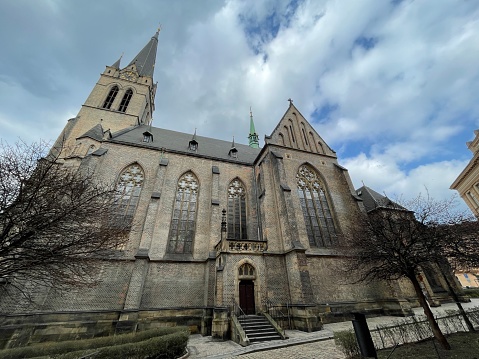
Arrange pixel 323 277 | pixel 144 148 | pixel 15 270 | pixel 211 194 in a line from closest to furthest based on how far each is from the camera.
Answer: pixel 15 270 → pixel 323 277 → pixel 211 194 → pixel 144 148

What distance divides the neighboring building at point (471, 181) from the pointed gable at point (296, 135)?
16449 millimetres

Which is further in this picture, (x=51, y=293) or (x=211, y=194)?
(x=211, y=194)

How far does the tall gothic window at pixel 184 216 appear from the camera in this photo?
1441 centimetres

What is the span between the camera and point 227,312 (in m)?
10.2

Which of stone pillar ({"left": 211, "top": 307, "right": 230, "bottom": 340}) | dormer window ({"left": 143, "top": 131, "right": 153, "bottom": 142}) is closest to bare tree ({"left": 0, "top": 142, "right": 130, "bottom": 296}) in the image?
stone pillar ({"left": 211, "top": 307, "right": 230, "bottom": 340})

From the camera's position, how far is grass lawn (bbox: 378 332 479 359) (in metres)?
5.26

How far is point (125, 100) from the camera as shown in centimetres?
2567

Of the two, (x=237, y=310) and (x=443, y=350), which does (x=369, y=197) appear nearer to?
(x=443, y=350)

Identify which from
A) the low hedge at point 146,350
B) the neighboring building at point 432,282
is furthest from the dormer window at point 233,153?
the low hedge at point 146,350

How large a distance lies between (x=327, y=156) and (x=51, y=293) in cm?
2188

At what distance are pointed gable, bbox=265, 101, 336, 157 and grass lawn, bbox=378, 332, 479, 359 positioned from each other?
47.4 ft

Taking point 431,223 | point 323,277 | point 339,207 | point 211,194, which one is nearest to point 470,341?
point 431,223

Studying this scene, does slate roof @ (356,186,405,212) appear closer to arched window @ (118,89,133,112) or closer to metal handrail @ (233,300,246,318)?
metal handrail @ (233,300,246,318)

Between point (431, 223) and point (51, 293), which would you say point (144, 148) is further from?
point (431, 223)
